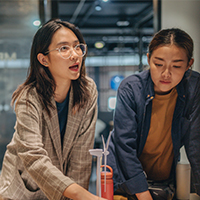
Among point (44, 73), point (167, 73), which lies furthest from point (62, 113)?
point (167, 73)

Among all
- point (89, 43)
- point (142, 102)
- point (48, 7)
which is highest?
point (89, 43)

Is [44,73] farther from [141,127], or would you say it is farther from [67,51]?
[141,127]

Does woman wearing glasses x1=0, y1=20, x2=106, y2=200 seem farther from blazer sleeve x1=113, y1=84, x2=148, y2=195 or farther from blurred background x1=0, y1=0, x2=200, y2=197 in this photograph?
blurred background x1=0, y1=0, x2=200, y2=197

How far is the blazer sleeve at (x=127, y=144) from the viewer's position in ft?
4.65

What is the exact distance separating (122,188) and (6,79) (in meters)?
2.20

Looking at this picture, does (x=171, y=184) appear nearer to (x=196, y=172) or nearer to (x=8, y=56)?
(x=196, y=172)

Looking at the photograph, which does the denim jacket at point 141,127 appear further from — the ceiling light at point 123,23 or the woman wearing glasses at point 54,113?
the ceiling light at point 123,23

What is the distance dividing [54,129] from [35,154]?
23 cm

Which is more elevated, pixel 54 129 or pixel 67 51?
pixel 67 51

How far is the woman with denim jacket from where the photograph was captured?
1407 mm

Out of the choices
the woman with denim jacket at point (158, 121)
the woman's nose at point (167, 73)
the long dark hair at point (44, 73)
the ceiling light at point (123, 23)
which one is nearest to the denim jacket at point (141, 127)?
the woman with denim jacket at point (158, 121)

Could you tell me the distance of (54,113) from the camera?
1512mm

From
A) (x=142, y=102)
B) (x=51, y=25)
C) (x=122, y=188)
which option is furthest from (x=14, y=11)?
(x=122, y=188)

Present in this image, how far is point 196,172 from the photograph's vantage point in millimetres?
1447
